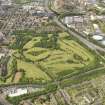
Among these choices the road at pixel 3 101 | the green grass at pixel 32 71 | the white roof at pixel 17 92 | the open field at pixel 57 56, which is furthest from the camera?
the open field at pixel 57 56

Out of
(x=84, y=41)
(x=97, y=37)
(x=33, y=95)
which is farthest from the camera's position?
(x=97, y=37)

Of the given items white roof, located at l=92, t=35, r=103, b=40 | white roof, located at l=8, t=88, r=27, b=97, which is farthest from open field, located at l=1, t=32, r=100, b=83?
white roof, located at l=92, t=35, r=103, b=40

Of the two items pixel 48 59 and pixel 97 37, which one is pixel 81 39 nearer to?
pixel 97 37

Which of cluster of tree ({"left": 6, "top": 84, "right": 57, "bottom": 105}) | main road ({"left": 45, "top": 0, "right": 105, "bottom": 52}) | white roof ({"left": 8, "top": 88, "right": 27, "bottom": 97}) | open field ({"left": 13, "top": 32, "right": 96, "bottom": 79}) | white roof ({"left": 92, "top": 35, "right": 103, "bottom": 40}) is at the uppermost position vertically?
cluster of tree ({"left": 6, "top": 84, "right": 57, "bottom": 105})

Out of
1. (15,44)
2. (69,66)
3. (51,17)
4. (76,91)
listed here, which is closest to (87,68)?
(69,66)

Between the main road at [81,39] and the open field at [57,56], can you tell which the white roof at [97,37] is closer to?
the main road at [81,39]

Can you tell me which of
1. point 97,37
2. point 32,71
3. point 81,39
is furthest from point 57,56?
point 97,37

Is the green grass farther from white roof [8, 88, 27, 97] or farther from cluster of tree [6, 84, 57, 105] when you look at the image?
white roof [8, 88, 27, 97]

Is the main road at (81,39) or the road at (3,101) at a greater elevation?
the road at (3,101)

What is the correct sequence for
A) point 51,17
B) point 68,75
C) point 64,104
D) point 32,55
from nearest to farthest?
point 64,104 < point 68,75 < point 32,55 < point 51,17

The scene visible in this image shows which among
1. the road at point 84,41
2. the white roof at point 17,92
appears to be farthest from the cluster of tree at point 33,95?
the road at point 84,41

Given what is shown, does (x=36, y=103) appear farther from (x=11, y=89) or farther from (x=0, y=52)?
(x=0, y=52)
